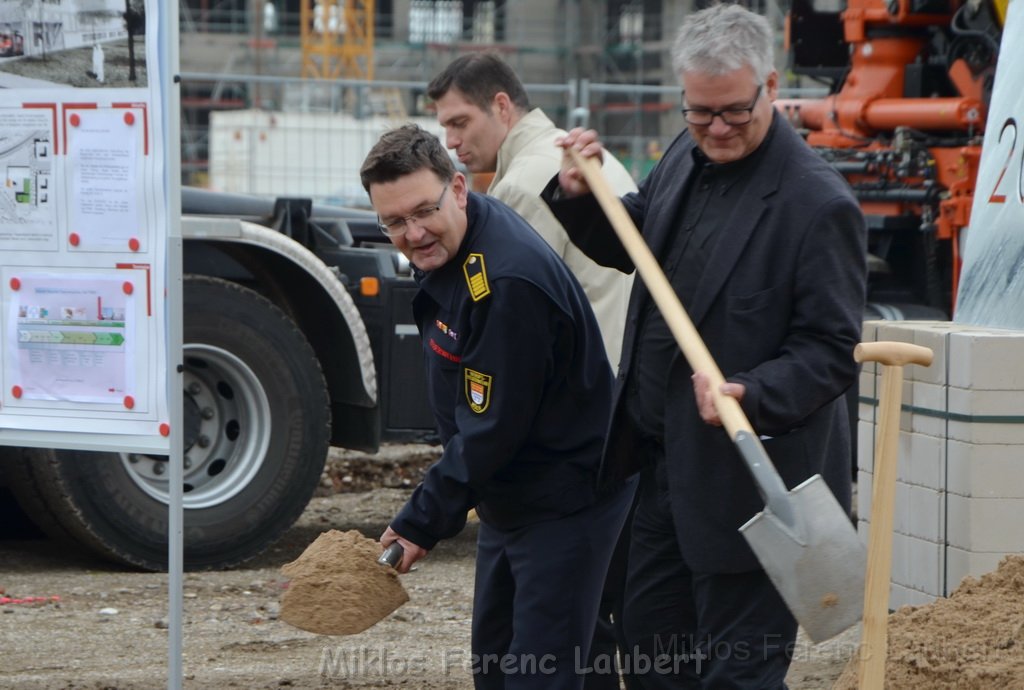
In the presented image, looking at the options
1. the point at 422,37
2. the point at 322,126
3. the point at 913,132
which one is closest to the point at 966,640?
the point at 913,132

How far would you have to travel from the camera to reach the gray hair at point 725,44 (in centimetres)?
305

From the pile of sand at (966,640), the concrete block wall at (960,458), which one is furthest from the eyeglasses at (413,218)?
the concrete block wall at (960,458)

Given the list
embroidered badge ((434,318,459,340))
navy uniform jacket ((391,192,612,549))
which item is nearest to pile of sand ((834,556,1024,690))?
navy uniform jacket ((391,192,612,549))

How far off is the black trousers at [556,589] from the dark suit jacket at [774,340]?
0.89 ft

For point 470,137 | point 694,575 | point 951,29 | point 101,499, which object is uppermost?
point 951,29

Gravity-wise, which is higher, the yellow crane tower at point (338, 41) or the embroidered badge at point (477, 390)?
the yellow crane tower at point (338, 41)

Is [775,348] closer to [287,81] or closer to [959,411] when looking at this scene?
[959,411]

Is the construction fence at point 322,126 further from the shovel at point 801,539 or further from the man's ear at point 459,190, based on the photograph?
the shovel at point 801,539

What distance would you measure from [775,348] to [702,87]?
0.55m

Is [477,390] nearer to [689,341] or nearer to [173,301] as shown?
[689,341]

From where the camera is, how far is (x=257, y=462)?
21.1 feet

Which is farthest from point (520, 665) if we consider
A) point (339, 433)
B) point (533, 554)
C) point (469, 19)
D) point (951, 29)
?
point (469, 19)

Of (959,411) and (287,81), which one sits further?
(287,81)

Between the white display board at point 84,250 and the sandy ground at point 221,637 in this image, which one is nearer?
the white display board at point 84,250
